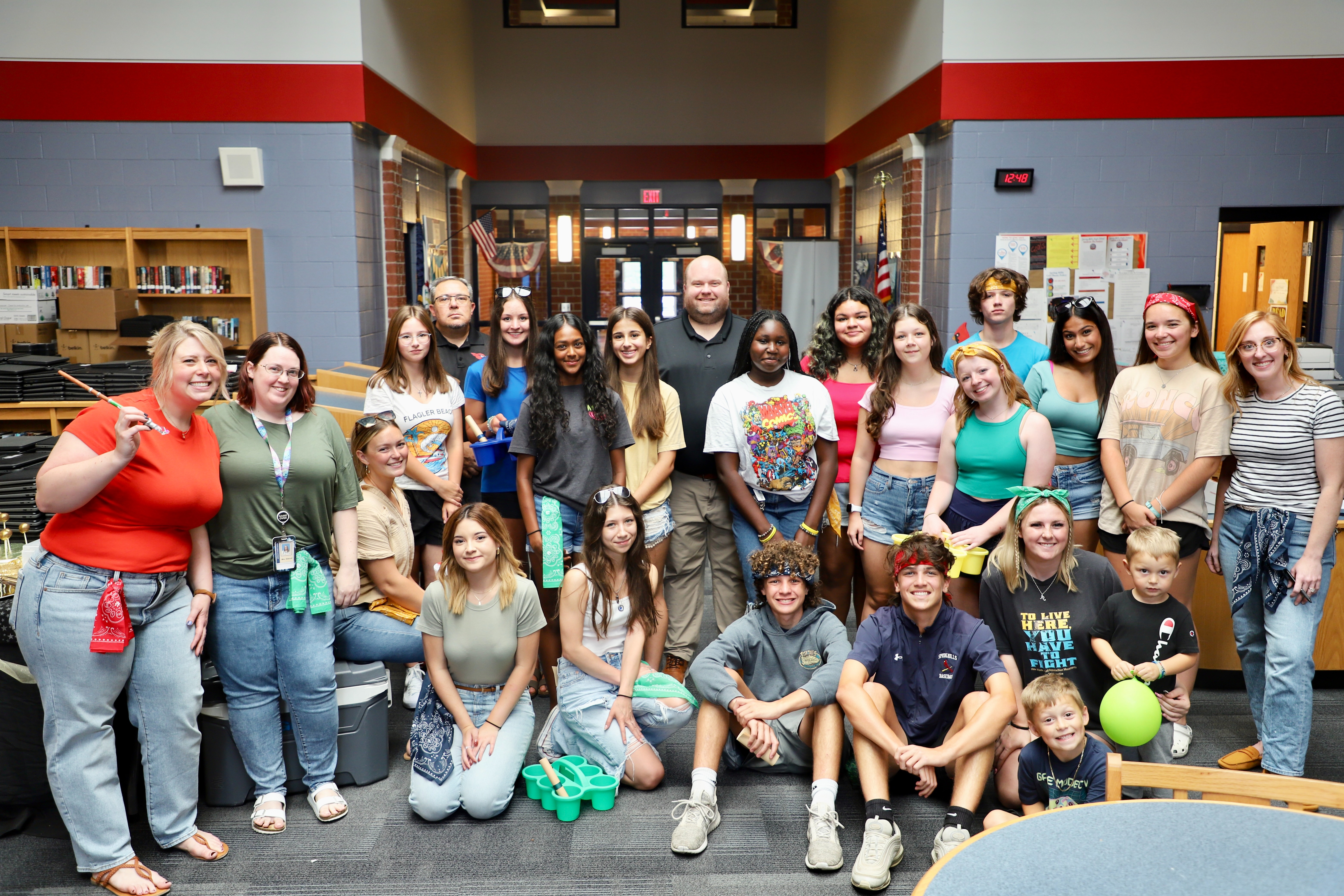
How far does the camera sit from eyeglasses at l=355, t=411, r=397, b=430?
351 cm

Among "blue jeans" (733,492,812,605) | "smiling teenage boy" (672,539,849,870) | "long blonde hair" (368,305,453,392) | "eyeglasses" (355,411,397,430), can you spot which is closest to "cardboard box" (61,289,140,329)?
"long blonde hair" (368,305,453,392)

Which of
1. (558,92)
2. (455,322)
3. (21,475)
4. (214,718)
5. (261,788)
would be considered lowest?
(261,788)

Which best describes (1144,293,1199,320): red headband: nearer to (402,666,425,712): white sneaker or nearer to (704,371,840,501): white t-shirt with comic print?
(704,371,840,501): white t-shirt with comic print

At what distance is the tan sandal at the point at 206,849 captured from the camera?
285 centimetres

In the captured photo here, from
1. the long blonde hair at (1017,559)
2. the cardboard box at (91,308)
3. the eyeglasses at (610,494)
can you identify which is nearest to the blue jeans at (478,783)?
the eyeglasses at (610,494)

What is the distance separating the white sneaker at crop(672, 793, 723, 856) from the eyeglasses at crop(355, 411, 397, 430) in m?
1.68

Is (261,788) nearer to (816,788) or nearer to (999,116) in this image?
(816,788)

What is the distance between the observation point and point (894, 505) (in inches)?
141

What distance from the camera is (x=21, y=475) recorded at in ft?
13.3

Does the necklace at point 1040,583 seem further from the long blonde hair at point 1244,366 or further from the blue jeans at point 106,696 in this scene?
the blue jeans at point 106,696

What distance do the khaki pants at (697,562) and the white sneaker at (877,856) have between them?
4.16ft

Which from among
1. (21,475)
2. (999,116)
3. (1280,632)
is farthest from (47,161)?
(1280,632)

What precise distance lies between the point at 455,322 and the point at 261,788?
202 cm

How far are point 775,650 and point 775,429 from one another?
814 mm
